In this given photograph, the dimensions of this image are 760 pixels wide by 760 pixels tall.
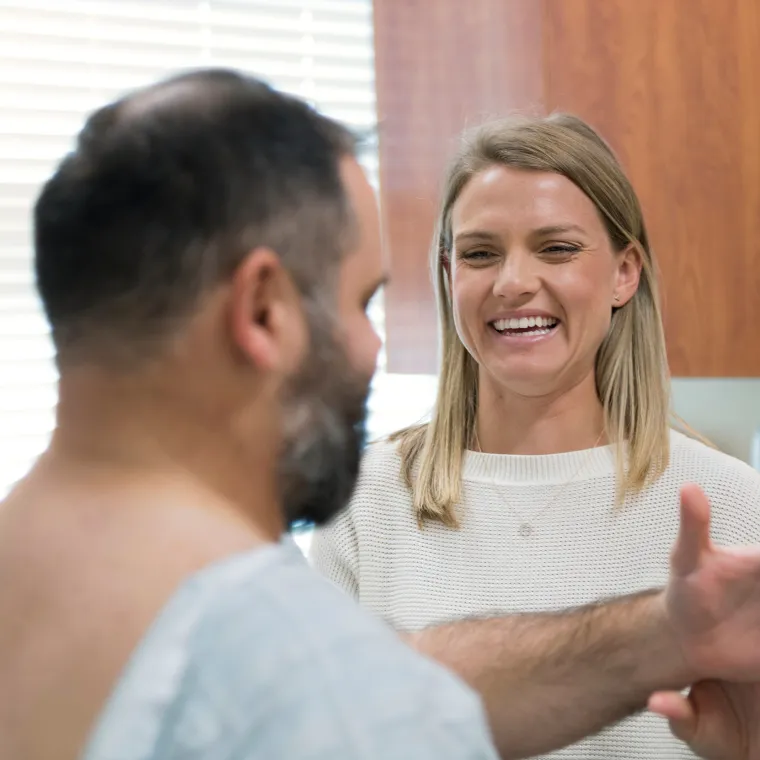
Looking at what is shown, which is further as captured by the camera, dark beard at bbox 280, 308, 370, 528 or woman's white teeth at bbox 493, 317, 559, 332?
woman's white teeth at bbox 493, 317, 559, 332

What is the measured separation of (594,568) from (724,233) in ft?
3.10

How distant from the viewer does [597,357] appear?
1.56 meters

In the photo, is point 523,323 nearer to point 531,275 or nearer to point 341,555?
point 531,275

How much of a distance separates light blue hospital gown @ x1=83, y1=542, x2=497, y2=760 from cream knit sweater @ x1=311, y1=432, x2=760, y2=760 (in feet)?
2.80

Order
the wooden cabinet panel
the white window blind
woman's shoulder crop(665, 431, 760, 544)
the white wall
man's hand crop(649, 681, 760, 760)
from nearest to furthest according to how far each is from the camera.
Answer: man's hand crop(649, 681, 760, 760), woman's shoulder crop(665, 431, 760, 544), the wooden cabinet panel, the white window blind, the white wall

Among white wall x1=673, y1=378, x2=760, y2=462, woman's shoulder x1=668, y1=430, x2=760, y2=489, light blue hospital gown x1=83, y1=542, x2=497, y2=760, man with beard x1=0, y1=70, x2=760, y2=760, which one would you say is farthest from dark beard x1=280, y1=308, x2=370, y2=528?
white wall x1=673, y1=378, x2=760, y2=462

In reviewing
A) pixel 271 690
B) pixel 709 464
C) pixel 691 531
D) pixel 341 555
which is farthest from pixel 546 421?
pixel 271 690

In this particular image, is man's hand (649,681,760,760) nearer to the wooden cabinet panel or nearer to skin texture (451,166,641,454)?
skin texture (451,166,641,454)

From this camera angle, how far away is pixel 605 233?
147 centimetres

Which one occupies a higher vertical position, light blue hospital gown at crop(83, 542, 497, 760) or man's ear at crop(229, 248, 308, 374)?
man's ear at crop(229, 248, 308, 374)

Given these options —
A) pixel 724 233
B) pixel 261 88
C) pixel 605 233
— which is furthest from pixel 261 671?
pixel 724 233

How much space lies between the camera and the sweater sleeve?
1.46m

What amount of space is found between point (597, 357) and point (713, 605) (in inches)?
26.5

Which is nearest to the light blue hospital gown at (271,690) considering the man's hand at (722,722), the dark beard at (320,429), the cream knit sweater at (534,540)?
the dark beard at (320,429)
